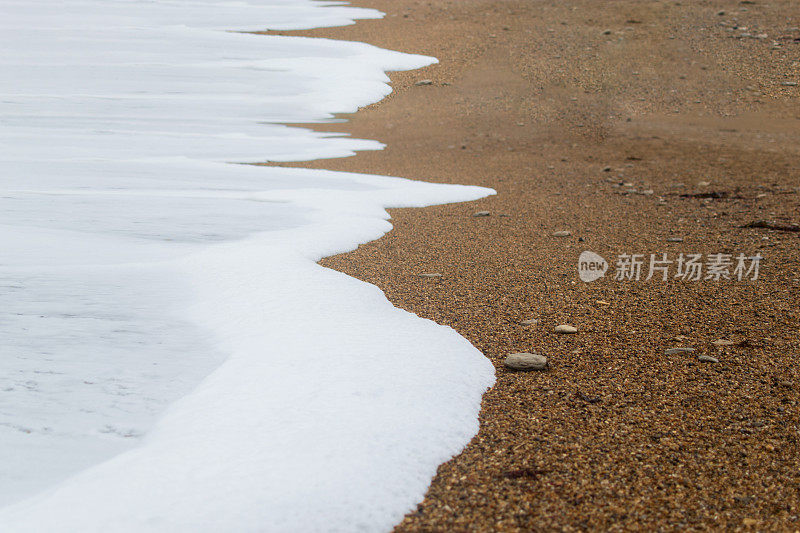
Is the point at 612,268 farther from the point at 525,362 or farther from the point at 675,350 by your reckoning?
the point at 525,362

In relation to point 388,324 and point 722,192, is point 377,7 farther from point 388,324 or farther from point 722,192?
point 388,324

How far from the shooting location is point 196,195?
543cm

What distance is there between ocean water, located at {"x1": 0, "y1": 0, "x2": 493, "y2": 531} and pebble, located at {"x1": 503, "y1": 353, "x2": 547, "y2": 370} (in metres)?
0.12

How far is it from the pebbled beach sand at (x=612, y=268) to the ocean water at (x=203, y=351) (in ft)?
0.71

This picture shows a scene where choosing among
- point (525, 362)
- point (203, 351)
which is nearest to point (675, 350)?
point (525, 362)

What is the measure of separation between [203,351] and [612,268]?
2354mm

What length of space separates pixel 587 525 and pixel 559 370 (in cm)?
98

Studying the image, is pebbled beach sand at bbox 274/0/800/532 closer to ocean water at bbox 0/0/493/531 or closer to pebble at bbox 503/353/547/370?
pebble at bbox 503/353/547/370

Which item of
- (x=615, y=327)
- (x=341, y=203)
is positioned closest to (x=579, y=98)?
(x=341, y=203)

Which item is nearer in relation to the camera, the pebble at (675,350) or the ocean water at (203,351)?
the ocean water at (203,351)

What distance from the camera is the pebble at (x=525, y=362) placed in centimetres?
273

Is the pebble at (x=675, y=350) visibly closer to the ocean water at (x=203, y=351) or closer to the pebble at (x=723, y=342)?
the pebble at (x=723, y=342)

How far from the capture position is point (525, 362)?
2740 millimetres

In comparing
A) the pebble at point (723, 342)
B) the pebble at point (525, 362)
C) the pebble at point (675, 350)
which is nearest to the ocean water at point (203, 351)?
the pebble at point (525, 362)
